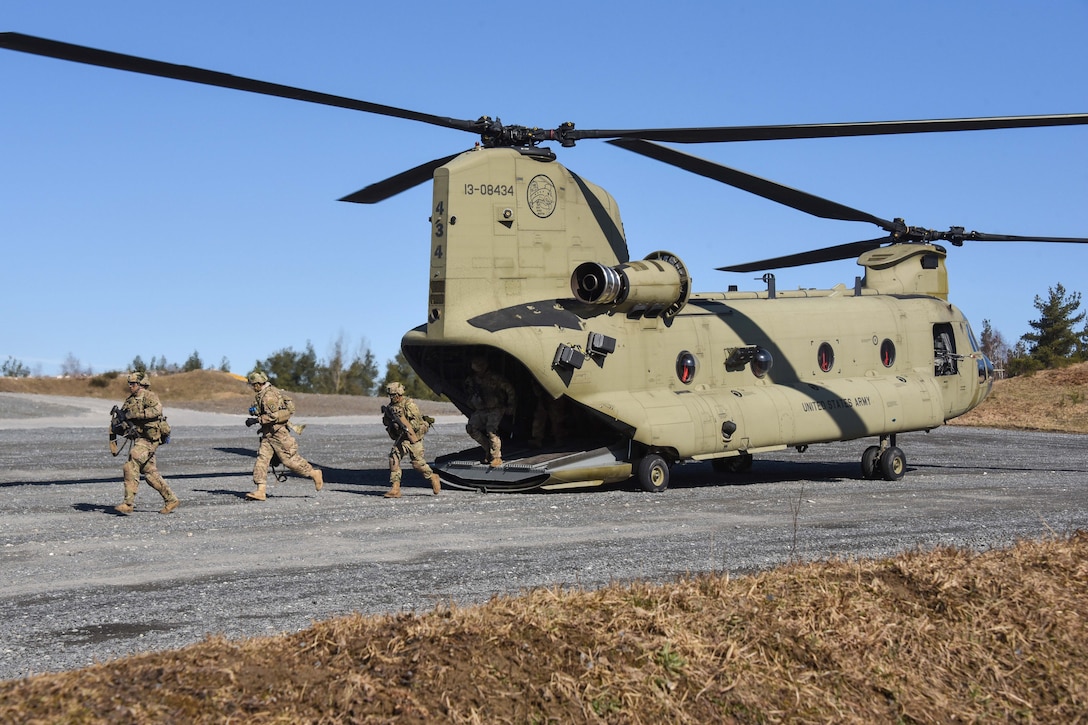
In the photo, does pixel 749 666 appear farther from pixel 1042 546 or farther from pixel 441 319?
pixel 441 319

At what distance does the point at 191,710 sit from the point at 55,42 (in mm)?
7074

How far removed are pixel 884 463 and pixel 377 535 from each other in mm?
10370

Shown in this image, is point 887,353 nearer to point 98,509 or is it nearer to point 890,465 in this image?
point 890,465

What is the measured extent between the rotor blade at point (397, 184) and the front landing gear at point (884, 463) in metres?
8.89

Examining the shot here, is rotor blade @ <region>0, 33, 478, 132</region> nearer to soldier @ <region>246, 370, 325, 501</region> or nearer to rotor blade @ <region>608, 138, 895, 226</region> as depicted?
rotor blade @ <region>608, 138, 895, 226</region>

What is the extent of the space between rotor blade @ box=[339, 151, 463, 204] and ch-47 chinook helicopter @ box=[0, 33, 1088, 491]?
0.03 m

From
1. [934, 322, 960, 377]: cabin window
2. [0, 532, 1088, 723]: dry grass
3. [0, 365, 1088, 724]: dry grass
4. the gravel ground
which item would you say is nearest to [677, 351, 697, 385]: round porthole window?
the gravel ground

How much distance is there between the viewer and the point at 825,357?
1864cm

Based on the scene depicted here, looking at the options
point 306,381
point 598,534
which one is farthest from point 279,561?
point 306,381

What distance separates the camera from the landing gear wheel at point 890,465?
18.5 m

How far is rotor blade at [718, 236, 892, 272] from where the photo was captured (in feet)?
68.9

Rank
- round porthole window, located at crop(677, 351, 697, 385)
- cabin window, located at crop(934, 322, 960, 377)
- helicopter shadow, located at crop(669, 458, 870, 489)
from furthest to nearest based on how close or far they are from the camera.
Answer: cabin window, located at crop(934, 322, 960, 377) < helicopter shadow, located at crop(669, 458, 870, 489) < round porthole window, located at crop(677, 351, 697, 385)

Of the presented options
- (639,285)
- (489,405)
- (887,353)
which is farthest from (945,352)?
(489,405)

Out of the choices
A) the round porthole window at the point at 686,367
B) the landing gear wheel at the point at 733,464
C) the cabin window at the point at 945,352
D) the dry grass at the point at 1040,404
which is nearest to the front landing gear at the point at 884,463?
the landing gear wheel at the point at 733,464
